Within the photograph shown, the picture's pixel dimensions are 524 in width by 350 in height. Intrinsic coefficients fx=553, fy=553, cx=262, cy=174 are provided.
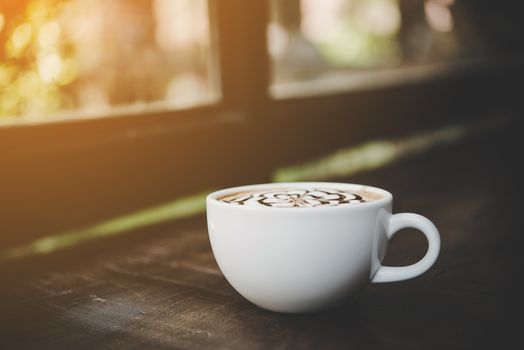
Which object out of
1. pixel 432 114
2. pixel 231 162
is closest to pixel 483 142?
pixel 432 114

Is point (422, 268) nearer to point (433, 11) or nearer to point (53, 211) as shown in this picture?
point (53, 211)

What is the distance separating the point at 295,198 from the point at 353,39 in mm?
2453

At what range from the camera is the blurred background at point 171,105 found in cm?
128

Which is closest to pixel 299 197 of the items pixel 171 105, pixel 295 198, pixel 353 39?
pixel 295 198

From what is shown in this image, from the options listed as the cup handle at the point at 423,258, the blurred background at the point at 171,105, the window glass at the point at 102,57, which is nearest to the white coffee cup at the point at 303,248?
the cup handle at the point at 423,258

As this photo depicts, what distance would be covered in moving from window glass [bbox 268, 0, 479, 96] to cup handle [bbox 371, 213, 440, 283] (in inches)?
57.7

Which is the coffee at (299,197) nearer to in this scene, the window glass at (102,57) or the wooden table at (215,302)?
the wooden table at (215,302)

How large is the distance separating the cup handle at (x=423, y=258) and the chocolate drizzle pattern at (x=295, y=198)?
47mm

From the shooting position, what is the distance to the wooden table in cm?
58

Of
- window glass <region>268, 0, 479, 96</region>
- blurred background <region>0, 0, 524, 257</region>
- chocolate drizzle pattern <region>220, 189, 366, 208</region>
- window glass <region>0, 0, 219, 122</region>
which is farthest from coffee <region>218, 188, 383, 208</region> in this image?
window glass <region>268, 0, 479, 96</region>

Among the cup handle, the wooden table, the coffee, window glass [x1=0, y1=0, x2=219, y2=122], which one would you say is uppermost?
window glass [x1=0, y1=0, x2=219, y2=122]

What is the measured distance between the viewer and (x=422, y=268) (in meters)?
0.63

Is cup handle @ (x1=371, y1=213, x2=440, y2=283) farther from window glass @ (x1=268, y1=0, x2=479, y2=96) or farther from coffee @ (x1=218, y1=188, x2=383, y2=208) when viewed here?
window glass @ (x1=268, y1=0, x2=479, y2=96)

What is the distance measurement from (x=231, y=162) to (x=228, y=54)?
354 millimetres
